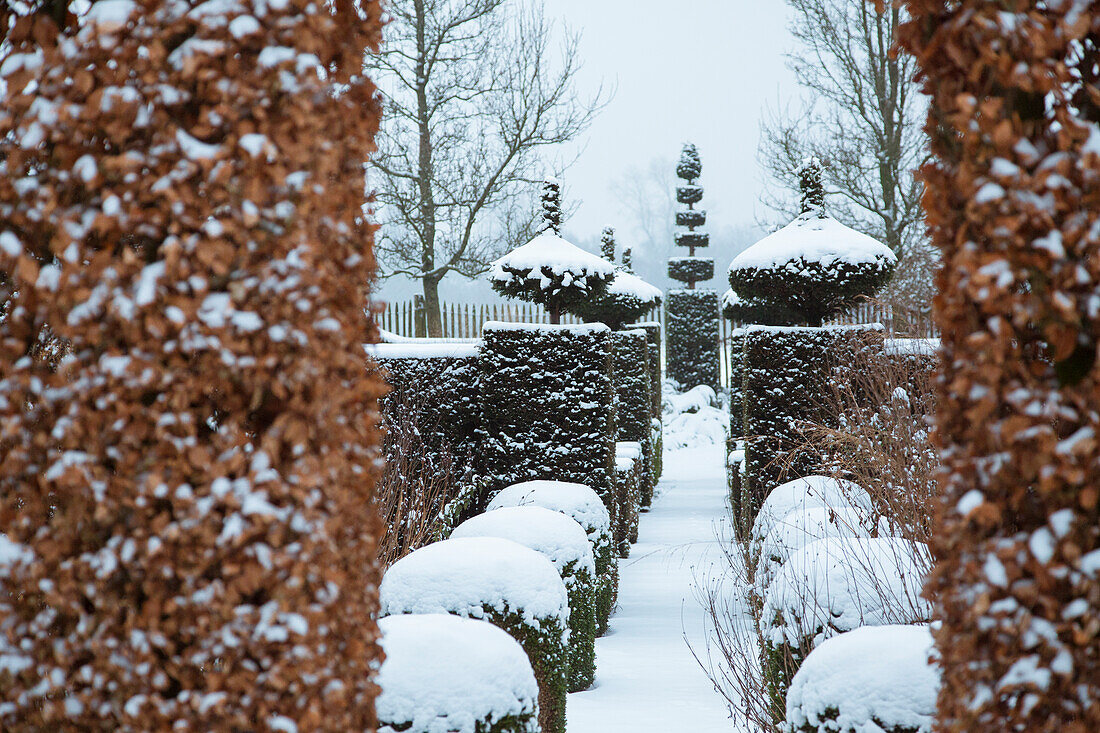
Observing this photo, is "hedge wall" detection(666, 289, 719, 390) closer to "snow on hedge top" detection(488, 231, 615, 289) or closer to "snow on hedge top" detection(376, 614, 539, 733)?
"snow on hedge top" detection(488, 231, 615, 289)

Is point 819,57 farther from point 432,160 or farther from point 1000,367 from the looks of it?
point 1000,367

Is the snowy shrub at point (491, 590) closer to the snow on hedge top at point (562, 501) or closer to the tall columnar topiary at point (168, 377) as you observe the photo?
the tall columnar topiary at point (168, 377)

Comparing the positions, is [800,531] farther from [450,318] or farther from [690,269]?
[690,269]

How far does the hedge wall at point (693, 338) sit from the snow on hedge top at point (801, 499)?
19.9m

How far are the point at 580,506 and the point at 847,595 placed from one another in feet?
10.7

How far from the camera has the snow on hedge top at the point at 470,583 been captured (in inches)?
149

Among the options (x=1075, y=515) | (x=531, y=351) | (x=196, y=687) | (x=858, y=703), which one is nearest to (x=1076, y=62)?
(x=1075, y=515)

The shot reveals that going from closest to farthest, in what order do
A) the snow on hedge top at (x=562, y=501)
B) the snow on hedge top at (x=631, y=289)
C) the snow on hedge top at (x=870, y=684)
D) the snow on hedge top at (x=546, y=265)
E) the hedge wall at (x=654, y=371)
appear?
the snow on hedge top at (x=870, y=684)
the snow on hedge top at (x=562, y=501)
the snow on hedge top at (x=546, y=265)
the snow on hedge top at (x=631, y=289)
the hedge wall at (x=654, y=371)

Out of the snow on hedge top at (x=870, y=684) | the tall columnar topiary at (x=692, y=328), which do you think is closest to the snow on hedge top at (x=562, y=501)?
the snow on hedge top at (x=870, y=684)

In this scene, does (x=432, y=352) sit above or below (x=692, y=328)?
below

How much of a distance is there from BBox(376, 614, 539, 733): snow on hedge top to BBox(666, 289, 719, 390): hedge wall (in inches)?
937

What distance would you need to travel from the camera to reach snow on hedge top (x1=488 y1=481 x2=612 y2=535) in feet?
22.4

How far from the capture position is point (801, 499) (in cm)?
619

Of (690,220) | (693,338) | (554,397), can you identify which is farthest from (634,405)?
(690,220)
